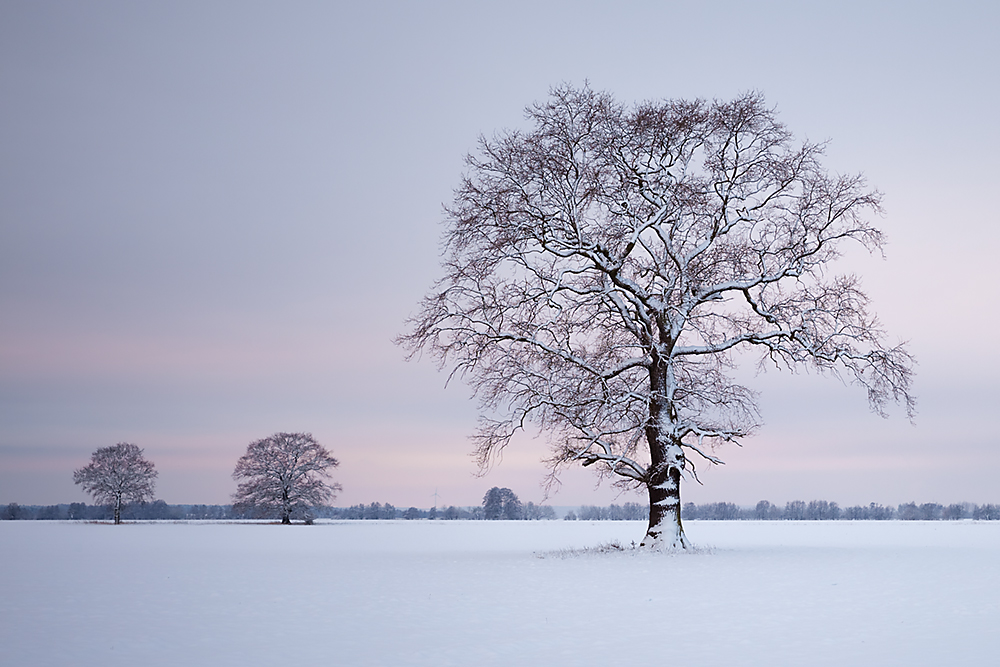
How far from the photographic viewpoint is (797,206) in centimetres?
2619

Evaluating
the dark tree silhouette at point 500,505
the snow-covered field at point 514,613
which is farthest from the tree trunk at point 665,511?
the dark tree silhouette at point 500,505

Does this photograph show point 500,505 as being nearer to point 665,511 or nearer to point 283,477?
point 283,477

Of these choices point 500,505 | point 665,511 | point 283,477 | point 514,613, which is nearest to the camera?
point 514,613

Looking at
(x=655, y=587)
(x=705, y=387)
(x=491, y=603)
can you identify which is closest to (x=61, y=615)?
(x=491, y=603)

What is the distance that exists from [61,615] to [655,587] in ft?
33.2

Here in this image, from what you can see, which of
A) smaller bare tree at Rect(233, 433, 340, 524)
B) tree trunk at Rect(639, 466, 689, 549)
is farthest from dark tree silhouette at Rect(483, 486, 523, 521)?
tree trunk at Rect(639, 466, 689, 549)

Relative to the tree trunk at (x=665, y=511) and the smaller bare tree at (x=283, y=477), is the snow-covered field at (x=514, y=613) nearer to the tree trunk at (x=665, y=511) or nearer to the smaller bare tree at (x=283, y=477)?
the tree trunk at (x=665, y=511)

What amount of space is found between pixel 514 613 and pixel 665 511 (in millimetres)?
13483

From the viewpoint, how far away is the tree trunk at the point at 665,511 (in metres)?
25.3

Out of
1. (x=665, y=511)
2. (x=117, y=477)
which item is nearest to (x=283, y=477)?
(x=117, y=477)

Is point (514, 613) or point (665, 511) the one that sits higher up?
point (665, 511)

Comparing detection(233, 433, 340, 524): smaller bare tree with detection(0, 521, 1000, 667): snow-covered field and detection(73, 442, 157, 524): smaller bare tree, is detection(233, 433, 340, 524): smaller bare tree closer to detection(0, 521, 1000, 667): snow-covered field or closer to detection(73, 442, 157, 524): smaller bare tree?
detection(73, 442, 157, 524): smaller bare tree

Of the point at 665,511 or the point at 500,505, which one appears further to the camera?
the point at 500,505

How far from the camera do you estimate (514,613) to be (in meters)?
12.9
